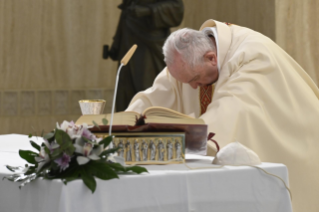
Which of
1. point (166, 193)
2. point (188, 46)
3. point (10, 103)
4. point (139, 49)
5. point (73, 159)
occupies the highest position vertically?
point (188, 46)

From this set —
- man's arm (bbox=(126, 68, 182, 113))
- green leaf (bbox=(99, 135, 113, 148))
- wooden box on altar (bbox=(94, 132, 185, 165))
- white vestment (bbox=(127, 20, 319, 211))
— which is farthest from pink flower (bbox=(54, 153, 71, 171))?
man's arm (bbox=(126, 68, 182, 113))

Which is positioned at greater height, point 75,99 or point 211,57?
point 211,57

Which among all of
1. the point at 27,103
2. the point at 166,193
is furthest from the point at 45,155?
the point at 27,103

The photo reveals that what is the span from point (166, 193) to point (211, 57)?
1970 millimetres

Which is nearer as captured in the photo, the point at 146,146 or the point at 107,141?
the point at 107,141

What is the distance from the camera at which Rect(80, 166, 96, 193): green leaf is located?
1.43 meters

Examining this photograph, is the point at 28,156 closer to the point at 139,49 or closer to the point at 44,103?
the point at 139,49

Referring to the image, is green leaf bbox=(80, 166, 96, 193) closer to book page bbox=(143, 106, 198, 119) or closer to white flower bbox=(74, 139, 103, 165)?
white flower bbox=(74, 139, 103, 165)

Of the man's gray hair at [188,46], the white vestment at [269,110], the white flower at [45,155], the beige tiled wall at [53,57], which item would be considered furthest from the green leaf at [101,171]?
the beige tiled wall at [53,57]

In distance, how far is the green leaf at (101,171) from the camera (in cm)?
148

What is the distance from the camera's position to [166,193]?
1581 millimetres

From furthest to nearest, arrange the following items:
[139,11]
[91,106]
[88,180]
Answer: [139,11] < [91,106] < [88,180]

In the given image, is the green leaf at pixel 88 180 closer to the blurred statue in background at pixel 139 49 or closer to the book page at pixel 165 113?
the book page at pixel 165 113

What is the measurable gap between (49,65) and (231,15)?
10.2 ft
